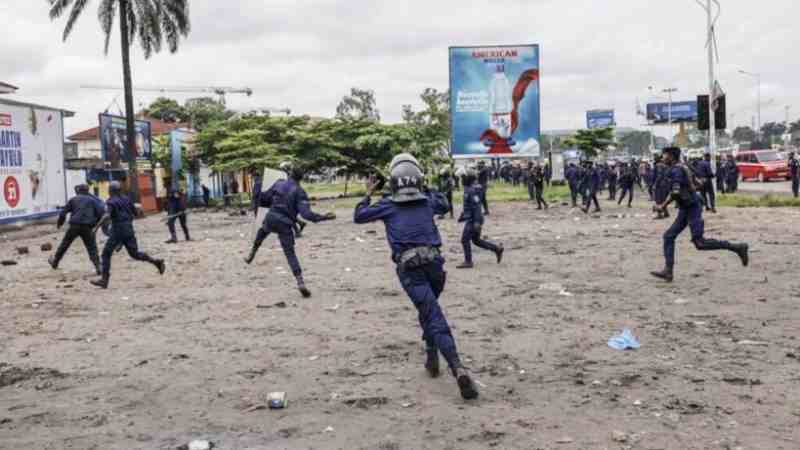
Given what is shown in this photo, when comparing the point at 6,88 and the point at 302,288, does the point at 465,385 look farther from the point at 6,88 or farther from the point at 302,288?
the point at 6,88

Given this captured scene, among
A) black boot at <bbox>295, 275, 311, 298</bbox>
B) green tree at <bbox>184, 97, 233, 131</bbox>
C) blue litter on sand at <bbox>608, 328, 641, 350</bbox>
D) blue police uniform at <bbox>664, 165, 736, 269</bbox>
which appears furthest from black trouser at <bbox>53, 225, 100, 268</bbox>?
green tree at <bbox>184, 97, 233, 131</bbox>

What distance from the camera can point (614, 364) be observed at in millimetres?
6637

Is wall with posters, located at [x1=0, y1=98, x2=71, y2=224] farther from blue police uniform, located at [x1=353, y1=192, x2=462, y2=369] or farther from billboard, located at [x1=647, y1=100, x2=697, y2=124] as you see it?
billboard, located at [x1=647, y1=100, x2=697, y2=124]

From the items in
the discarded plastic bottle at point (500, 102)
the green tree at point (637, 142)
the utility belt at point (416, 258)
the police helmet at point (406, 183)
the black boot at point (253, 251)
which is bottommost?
the black boot at point (253, 251)

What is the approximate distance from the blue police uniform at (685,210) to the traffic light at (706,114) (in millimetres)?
17164

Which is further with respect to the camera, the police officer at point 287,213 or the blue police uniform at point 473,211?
the blue police uniform at point 473,211

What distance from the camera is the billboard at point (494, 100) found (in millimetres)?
33906

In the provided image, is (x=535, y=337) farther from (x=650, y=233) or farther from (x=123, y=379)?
(x=650, y=233)

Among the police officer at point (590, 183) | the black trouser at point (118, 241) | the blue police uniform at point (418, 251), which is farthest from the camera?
the police officer at point (590, 183)

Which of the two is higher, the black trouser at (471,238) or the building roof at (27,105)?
the building roof at (27,105)

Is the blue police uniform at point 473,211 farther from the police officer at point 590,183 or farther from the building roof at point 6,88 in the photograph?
the building roof at point 6,88

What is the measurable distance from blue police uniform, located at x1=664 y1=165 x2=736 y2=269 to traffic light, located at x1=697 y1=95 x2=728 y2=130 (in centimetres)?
1716

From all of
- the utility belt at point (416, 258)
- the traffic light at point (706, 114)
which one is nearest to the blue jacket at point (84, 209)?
the utility belt at point (416, 258)

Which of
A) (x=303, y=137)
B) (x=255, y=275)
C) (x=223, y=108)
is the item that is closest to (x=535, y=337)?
(x=255, y=275)
